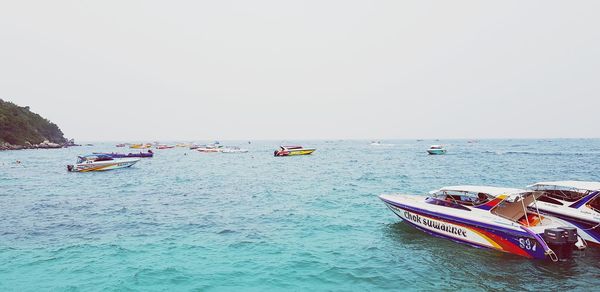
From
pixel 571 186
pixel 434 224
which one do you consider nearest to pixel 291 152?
pixel 434 224

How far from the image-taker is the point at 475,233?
47.0 ft

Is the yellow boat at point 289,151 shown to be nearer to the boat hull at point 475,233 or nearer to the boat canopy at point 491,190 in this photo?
the boat hull at point 475,233

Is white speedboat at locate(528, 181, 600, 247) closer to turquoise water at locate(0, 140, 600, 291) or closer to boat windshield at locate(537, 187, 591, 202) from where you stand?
boat windshield at locate(537, 187, 591, 202)

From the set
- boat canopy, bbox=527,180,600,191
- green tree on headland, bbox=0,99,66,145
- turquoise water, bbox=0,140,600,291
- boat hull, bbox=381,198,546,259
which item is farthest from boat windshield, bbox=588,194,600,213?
green tree on headland, bbox=0,99,66,145

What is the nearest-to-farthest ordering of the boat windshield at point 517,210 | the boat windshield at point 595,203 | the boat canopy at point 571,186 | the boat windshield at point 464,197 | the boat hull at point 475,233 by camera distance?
the boat hull at point 475,233 < the boat windshield at point 517,210 < the boat windshield at point 595,203 < the boat canopy at point 571,186 < the boat windshield at point 464,197

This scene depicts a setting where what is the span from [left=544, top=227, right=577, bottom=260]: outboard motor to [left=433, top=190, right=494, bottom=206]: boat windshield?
2.87m

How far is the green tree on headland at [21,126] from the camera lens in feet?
398

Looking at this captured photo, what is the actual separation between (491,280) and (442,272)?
1519 millimetres

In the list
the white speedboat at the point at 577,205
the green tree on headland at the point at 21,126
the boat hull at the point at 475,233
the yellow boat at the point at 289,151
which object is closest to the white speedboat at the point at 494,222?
the boat hull at the point at 475,233

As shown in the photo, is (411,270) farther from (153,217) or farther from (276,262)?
(153,217)

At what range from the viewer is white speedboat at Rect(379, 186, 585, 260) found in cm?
1255

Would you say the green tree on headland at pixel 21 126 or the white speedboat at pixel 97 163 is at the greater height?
the green tree on headland at pixel 21 126

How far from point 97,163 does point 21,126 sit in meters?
107

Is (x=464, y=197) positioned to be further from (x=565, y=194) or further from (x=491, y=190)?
(x=565, y=194)
